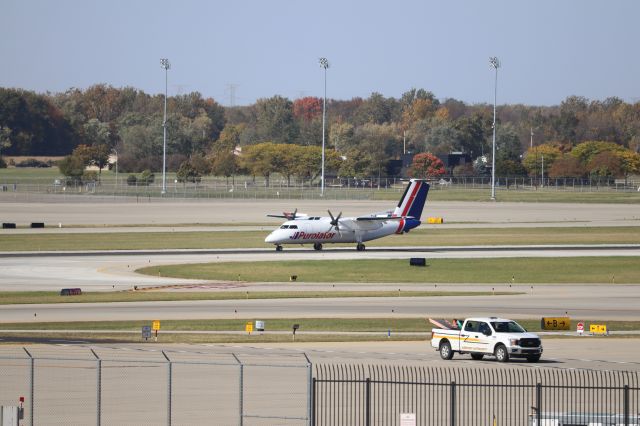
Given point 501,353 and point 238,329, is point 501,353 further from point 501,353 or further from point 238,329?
point 238,329

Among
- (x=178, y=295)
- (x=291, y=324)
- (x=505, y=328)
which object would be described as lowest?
(x=178, y=295)

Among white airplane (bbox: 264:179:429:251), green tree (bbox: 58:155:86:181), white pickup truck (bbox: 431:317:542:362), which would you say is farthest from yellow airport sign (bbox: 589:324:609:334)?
green tree (bbox: 58:155:86:181)

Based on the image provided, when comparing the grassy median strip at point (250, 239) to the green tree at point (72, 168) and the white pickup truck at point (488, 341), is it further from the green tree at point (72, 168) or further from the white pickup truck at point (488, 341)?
the green tree at point (72, 168)

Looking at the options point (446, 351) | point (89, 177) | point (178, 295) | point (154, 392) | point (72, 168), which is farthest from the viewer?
point (89, 177)

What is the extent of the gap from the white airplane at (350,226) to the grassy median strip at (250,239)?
16.0 ft

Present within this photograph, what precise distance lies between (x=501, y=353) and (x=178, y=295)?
23659 mm

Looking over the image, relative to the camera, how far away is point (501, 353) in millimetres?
35812

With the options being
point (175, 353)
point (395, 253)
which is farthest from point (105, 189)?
point (175, 353)

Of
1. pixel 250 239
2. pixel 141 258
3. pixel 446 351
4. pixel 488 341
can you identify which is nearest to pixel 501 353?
pixel 488 341

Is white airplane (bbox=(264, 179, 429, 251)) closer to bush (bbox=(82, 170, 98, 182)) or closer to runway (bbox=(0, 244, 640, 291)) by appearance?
runway (bbox=(0, 244, 640, 291))

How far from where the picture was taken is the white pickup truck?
35.4m

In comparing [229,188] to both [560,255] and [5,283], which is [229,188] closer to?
[560,255]

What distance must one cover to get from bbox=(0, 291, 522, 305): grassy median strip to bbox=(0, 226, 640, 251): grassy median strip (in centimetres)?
2779

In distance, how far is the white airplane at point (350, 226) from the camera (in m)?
79.2
